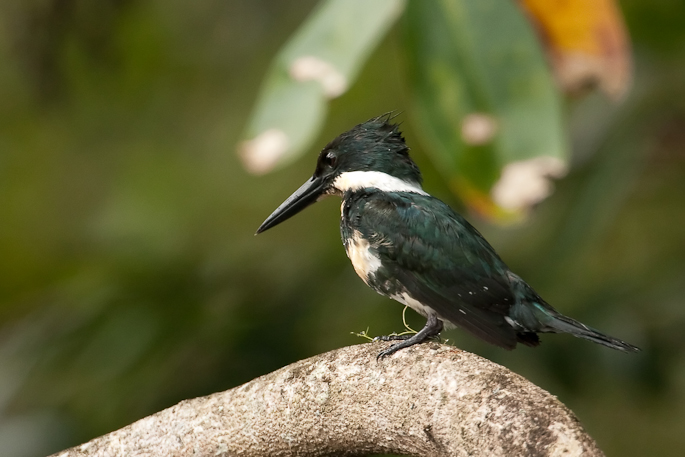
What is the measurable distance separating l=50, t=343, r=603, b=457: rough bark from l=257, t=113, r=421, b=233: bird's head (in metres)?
0.58

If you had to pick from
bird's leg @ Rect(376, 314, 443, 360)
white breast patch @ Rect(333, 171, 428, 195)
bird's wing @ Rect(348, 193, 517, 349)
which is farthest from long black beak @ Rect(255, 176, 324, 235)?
bird's leg @ Rect(376, 314, 443, 360)

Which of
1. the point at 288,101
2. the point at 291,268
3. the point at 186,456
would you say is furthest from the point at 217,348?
the point at 288,101

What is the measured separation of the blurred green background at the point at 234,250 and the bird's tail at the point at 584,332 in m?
0.77

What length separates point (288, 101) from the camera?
1771 millimetres

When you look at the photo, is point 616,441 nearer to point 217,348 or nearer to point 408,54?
point 217,348

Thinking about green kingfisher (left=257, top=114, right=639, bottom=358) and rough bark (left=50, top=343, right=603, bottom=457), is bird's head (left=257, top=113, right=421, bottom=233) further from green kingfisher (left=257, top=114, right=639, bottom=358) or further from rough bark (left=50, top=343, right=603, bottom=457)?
rough bark (left=50, top=343, right=603, bottom=457)

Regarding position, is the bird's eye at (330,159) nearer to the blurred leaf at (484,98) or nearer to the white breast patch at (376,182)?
the white breast patch at (376,182)

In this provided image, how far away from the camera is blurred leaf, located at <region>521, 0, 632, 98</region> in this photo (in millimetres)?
1818

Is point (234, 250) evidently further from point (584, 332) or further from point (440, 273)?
point (584, 332)

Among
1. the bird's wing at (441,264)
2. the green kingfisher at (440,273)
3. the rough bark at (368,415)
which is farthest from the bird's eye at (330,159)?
the rough bark at (368,415)

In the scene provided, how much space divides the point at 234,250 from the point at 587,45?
222 cm

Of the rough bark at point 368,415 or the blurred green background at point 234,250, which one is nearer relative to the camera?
the rough bark at point 368,415

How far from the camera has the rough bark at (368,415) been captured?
1.39 meters

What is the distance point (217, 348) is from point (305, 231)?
1.08 meters
